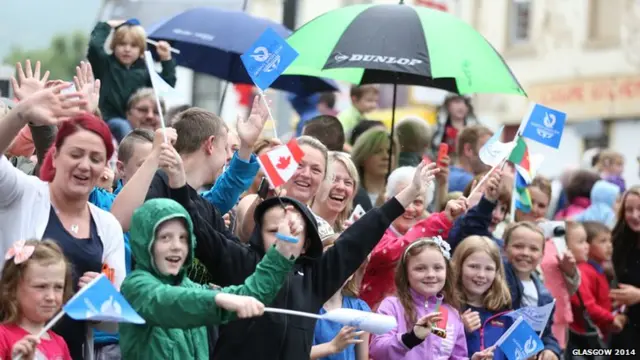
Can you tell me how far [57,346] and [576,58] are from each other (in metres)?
24.9

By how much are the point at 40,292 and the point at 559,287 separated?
548 cm

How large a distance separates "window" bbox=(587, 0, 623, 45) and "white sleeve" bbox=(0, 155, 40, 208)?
23554 millimetres

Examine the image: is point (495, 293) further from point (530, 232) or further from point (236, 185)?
point (236, 185)

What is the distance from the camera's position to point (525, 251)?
908cm

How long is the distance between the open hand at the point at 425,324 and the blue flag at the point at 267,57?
4.76ft

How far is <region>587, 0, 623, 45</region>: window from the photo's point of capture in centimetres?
2811

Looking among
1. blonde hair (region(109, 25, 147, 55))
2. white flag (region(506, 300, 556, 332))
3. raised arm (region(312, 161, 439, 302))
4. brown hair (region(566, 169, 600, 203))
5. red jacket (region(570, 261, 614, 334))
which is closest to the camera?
raised arm (region(312, 161, 439, 302))

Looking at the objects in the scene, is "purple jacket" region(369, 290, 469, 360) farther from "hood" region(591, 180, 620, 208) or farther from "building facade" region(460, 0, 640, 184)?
"building facade" region(460, 0, 640, 184)

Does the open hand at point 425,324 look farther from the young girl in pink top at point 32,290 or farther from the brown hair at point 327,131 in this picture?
the brown hair at point 327,131

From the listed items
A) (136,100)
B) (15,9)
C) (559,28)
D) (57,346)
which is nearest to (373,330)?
(57,346)

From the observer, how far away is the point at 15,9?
10.0 m

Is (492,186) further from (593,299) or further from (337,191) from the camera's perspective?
(593,299)

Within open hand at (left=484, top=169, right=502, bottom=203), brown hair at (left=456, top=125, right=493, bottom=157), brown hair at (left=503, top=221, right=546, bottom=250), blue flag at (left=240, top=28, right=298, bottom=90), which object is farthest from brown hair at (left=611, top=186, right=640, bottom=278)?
blue flag at (left=240, top=28, right=298, bottom=90)

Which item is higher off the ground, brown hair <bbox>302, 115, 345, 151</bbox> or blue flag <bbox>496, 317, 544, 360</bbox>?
brown hair <bbox>302, 115, 345, 151</bbox>
